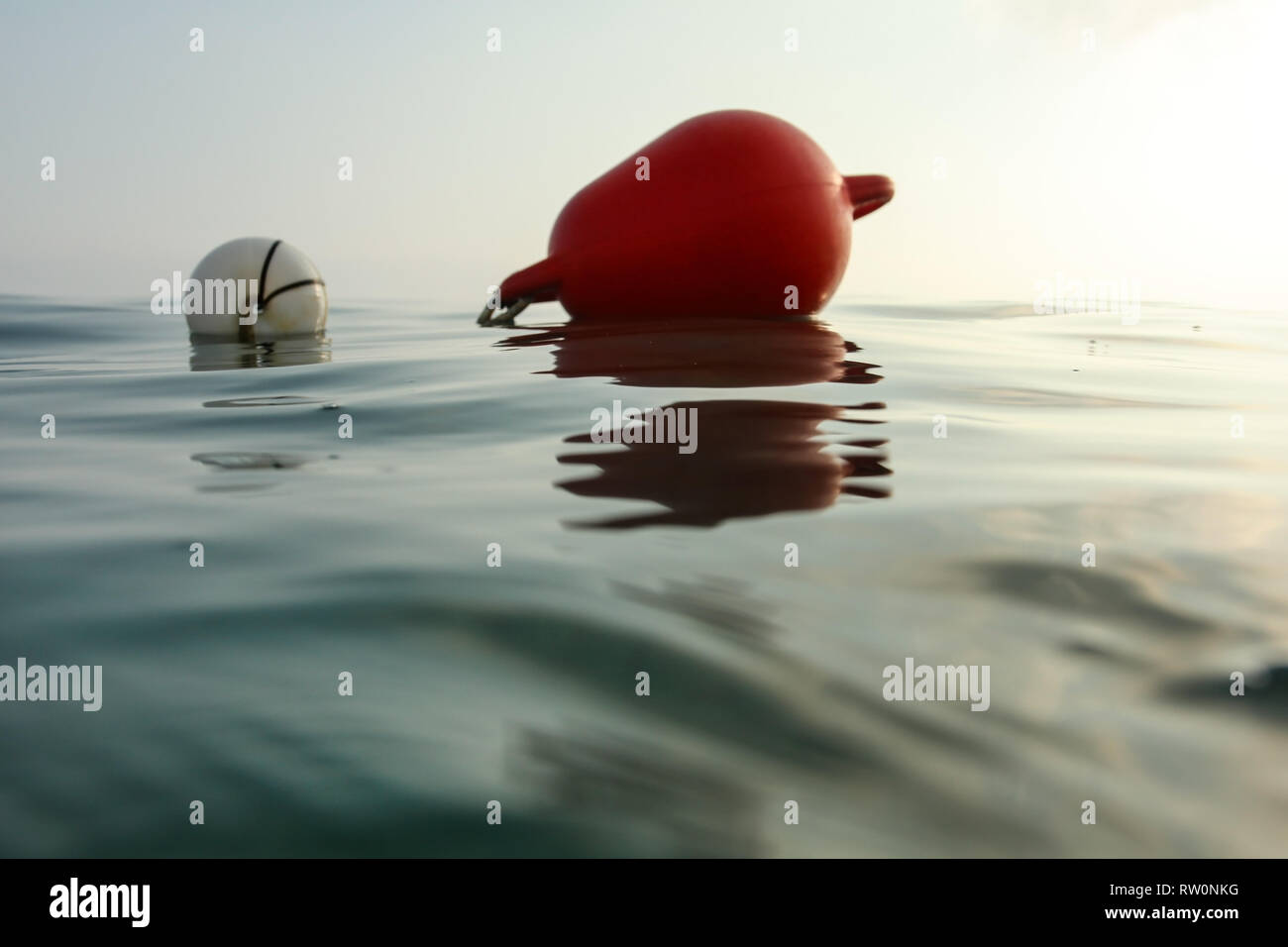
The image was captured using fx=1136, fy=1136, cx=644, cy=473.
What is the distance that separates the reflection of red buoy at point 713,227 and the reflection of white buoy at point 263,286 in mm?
1602

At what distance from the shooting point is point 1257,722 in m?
1.26

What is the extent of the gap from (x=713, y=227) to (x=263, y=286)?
267cm

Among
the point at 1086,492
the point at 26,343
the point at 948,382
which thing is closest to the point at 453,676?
the point at 1086,492

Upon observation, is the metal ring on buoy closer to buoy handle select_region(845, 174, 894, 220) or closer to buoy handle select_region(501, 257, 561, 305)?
buoy handle select_region(501, 257, 561, 305)

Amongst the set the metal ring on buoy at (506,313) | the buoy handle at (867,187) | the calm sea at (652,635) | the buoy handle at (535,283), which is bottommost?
the calm sea at (652,635)

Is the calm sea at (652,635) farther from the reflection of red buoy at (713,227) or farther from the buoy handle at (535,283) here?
the buoy handle at (535,283)

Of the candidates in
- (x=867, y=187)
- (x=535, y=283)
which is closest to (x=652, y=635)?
(x=535, y=283)

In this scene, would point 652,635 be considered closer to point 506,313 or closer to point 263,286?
point 506,313

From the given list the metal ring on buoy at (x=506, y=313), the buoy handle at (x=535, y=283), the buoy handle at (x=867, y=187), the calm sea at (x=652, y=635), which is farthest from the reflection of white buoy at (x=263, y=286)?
the calm sea at (x=652, y=635)

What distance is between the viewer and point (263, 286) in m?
6.35

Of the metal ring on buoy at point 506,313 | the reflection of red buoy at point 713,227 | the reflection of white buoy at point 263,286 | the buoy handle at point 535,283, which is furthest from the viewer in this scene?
the reflection of white buoy at point 263,286

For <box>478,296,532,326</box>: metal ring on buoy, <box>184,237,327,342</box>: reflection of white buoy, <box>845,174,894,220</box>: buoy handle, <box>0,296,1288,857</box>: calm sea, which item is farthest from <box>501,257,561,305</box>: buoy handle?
<box>0,296,1288,857</box>: calm sea

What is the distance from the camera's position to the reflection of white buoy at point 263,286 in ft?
20.8
